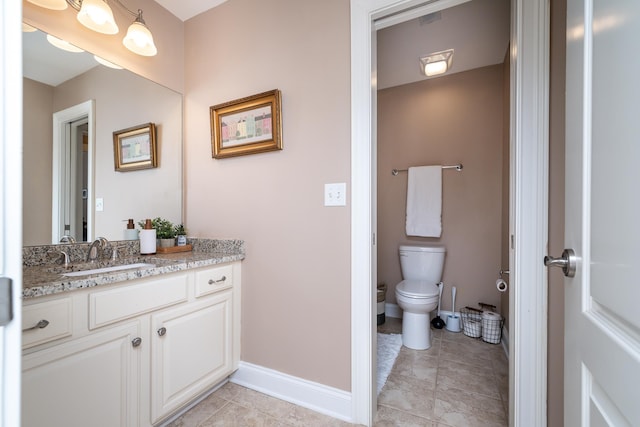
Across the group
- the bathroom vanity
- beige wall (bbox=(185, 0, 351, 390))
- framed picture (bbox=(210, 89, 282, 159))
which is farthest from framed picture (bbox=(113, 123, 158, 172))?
the bathroom vanity

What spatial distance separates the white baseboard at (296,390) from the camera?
1375 millimetres

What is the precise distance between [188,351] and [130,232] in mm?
828

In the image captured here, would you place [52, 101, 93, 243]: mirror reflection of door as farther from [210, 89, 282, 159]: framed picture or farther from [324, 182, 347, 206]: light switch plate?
[324, 182, 347, 206]: light switch plate

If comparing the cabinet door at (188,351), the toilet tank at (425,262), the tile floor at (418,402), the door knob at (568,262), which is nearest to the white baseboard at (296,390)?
the tile floor at (418,402)

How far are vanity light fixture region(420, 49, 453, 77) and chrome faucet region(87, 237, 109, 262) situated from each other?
8.88ft

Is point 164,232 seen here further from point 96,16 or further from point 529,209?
point 529,209

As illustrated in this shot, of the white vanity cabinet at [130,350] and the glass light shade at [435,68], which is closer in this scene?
the white vanity cabinet at [130,350]

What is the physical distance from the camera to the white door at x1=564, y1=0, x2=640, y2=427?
0.41 meters

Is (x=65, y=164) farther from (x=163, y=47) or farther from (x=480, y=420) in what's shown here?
(x=480, y=420)

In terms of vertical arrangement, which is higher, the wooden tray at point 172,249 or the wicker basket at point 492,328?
the wooden tray at point 172,249

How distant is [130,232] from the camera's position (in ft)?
5.41

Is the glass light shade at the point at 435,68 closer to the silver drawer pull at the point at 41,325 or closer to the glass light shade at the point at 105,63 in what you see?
the glass light shade at the point at 105,63

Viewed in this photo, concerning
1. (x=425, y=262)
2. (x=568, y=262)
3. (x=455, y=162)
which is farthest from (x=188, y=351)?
(x=455, y=162)

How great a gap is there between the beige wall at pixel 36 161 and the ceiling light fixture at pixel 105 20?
15.2 inches
